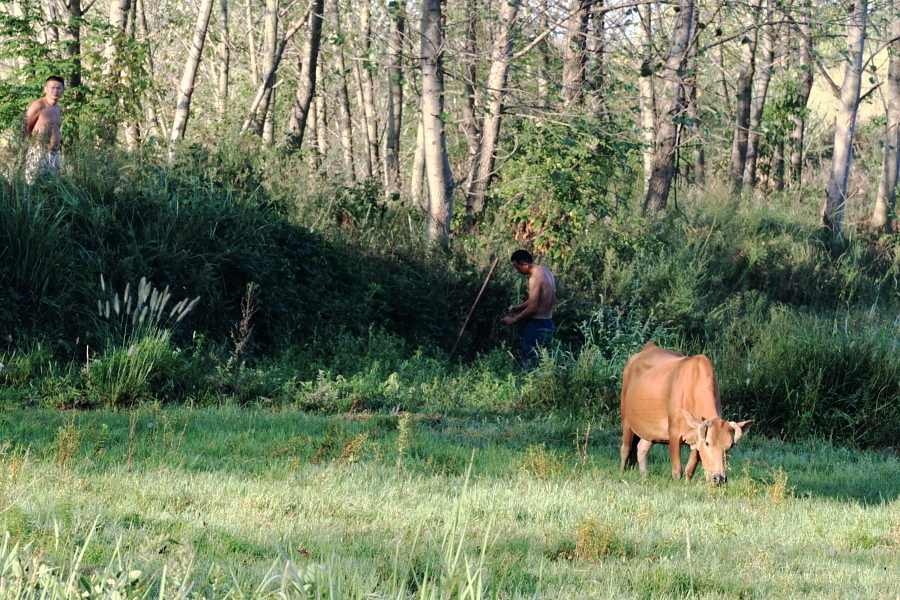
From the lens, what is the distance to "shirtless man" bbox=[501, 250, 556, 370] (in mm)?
14359

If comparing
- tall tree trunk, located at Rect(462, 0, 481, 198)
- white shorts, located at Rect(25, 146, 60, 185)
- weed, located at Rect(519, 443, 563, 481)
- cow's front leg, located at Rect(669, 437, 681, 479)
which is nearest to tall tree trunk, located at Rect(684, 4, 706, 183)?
tall tree trunk, located at Rect(462, 0, 481, 198)

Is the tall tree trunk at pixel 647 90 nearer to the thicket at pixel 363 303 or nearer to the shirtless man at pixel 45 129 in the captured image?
the thicket at pixel 363 303

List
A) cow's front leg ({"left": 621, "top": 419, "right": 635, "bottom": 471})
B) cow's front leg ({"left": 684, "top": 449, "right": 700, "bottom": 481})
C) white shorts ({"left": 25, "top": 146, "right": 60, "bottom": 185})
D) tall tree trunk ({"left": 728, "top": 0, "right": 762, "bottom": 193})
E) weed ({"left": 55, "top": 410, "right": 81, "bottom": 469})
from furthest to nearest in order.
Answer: tall tree trunk ({"left": 728, "top": 0, "right": 762, "bottom": 193}), white shorts ({"left": 25, "top": 146, "right": 60, "bottom": 185}), cow's front leg ({"left": 621, "top": 419, "right": 635, "bottom": 471}), cow's front leg ({"left": 684, "top": 449, "right": 700, "bottom": 481}), weed ({"left": 55, "top": 410, "right": 81, "bottom": 469})

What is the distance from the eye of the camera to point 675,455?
824 cm

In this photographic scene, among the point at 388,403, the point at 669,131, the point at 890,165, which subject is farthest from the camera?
the point at 890,165

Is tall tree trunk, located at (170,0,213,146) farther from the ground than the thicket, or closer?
farther from the ground

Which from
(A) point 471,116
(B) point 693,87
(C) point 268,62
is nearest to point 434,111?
(A) point 471,116

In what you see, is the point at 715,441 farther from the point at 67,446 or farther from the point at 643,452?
the point at 67,446

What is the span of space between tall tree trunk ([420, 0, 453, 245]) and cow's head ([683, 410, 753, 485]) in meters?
8.99

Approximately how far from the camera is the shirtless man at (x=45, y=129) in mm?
13703

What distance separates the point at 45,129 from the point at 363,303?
5124mm

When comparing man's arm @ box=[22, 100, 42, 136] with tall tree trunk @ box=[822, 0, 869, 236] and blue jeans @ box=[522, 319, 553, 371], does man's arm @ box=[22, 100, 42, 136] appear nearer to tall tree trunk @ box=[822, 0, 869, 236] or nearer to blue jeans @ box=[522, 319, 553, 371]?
blue jeans @ box=[522, 319, 553, 371]

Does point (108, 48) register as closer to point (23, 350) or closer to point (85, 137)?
point (85, 137)

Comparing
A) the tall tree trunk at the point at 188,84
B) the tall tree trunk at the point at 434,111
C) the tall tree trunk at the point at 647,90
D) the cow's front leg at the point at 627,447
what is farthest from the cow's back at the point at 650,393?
the tall tree trunk at the point at 188,84
